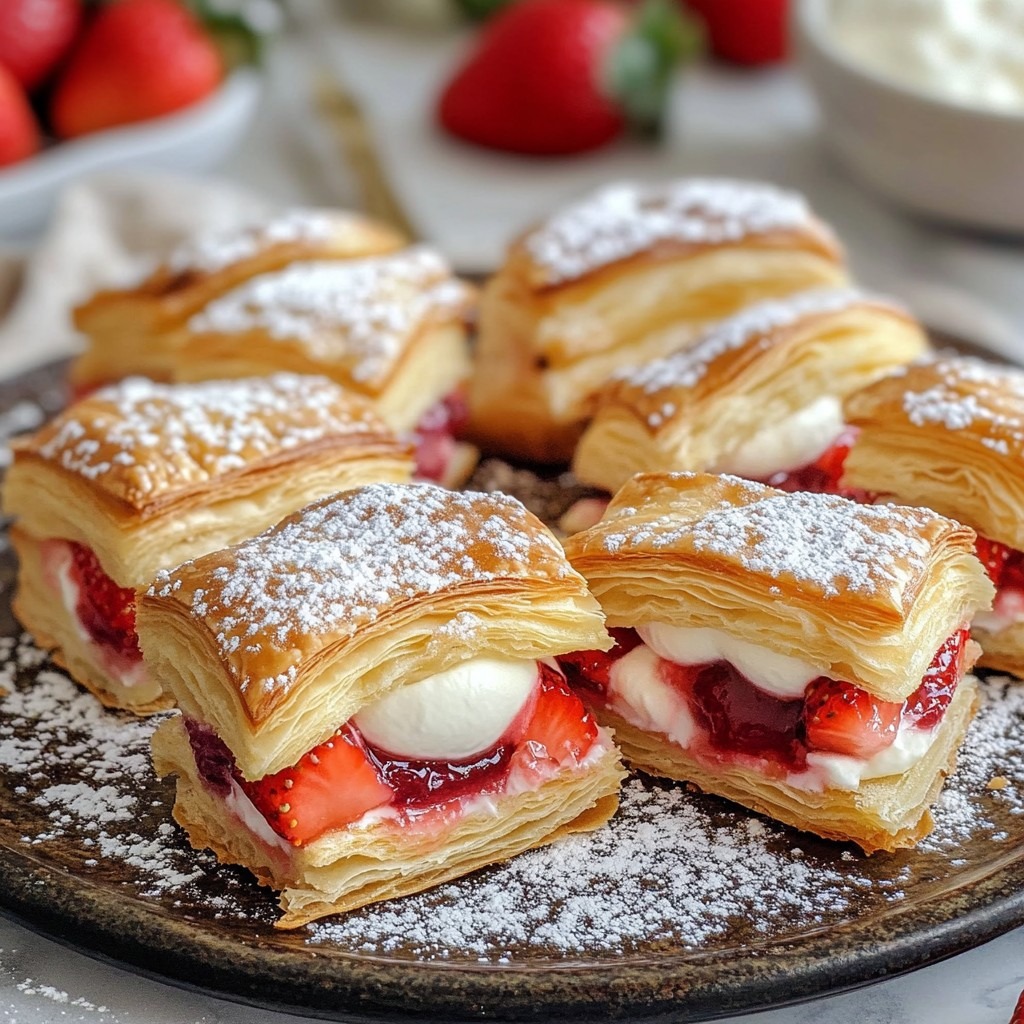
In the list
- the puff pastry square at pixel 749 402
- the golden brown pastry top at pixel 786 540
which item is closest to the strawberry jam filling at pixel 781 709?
the golden brown pastry top at pixel 786 540

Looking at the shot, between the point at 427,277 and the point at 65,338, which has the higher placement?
the point at 427,277

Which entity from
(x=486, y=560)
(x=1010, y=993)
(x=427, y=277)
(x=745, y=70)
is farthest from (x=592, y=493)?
(x=745, y=70)

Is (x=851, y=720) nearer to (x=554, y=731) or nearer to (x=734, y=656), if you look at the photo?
(x=734, y=656)

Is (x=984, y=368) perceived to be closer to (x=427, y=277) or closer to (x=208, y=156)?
(x=427, y=277)

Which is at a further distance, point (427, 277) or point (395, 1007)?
point (427, 277)

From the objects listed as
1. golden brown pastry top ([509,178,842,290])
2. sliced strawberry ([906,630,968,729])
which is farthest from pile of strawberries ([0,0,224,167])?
sliced strawberry ([906,630,968,729])

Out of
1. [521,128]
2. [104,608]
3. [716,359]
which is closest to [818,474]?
[716,359]

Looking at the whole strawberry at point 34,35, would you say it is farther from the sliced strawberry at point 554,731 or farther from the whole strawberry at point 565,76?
the sliced strawberry at point 554,731

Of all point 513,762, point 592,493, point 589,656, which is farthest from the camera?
point 592,493
